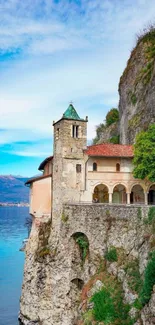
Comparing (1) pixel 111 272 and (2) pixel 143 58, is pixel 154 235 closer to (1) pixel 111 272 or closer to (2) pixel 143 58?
(1) pixel 111 272

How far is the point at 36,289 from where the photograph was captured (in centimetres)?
3378

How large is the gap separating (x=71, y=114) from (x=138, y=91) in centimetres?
1608

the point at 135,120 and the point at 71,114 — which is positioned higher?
the point at 135,120

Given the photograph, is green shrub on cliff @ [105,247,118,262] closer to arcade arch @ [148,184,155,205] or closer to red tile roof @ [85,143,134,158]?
red tile roof @ [85,143,134,158]

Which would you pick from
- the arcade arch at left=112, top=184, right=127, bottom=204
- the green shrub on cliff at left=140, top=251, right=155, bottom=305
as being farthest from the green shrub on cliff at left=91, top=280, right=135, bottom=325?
the arcade arch at left=112, top=184, right=127, bottom=204

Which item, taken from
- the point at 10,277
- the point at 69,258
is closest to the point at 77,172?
the point at 69,258

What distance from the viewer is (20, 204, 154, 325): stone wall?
2964 centimetres

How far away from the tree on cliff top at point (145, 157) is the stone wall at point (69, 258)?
616cm

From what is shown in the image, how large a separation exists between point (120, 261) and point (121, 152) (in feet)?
46.6

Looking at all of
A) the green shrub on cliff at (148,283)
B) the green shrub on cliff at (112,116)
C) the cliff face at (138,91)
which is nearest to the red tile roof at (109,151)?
the cliff face at (138,91)

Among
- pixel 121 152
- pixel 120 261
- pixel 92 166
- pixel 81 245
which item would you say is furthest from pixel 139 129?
pixel 120 261

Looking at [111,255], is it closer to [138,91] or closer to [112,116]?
[138,91]

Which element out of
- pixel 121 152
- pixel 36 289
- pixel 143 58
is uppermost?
pixel 143 58

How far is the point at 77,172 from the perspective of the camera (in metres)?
36.5
